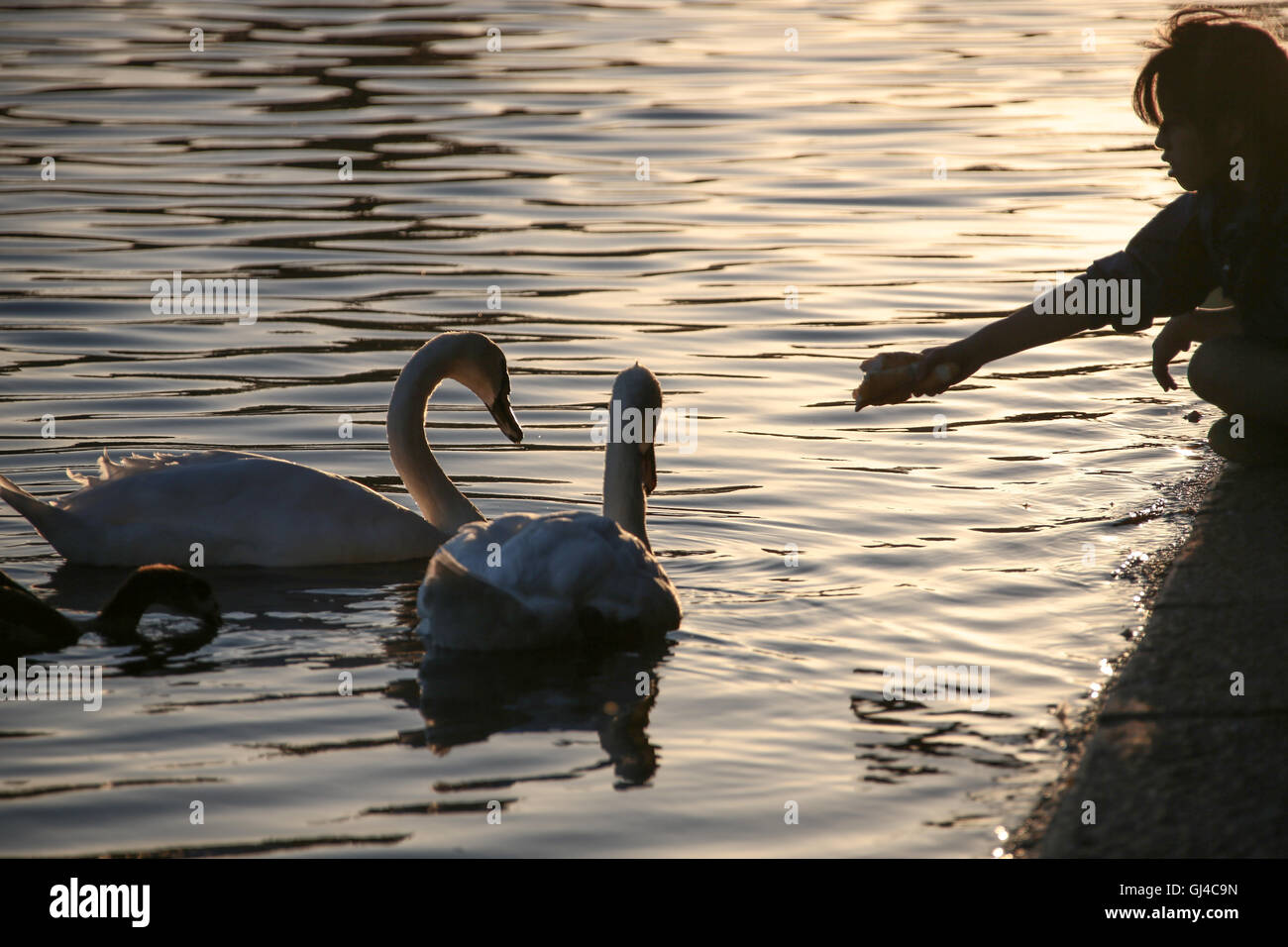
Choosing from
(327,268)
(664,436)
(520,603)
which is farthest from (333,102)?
(520,603)

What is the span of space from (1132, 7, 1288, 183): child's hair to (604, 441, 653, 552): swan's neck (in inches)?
83.9

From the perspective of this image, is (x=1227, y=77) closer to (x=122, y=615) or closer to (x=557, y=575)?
(x=557, y=575)

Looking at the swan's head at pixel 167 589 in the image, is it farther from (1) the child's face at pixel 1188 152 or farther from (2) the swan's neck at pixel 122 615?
(1) the child's face at pixel 1188 152

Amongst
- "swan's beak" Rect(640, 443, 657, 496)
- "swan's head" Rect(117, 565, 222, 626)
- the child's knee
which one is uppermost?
the child's knee

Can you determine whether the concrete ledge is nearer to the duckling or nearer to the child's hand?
the child's hand

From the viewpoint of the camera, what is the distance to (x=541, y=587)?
539cm

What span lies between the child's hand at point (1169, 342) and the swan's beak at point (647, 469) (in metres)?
1.88

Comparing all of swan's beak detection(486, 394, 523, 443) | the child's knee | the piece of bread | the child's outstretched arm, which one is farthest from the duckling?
the child's knee

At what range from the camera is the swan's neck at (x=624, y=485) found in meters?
6.26

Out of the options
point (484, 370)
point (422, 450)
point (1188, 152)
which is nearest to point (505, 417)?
point (484, 370)

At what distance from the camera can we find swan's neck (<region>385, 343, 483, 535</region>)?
705cm

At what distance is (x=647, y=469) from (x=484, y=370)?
1214 millimetres

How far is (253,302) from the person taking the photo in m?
10.9
